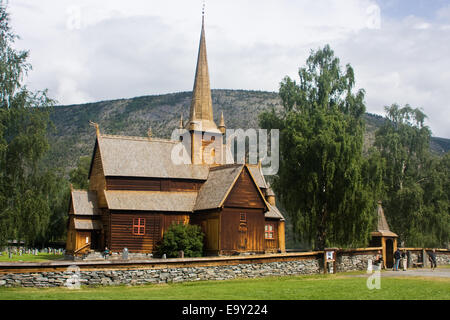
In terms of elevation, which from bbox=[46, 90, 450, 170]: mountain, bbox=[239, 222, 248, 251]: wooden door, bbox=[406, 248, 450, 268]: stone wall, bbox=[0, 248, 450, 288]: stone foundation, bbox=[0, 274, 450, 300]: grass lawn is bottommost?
bbox=[406, 248, 450, 268]: stone wall

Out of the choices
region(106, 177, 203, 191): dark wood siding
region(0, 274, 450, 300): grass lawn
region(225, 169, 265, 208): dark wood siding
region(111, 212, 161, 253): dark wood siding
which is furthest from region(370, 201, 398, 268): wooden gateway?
region(111, 212, 161, 253): dark wood siding

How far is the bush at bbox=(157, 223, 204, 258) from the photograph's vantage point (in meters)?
41.6

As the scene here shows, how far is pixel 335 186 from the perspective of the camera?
4012cm

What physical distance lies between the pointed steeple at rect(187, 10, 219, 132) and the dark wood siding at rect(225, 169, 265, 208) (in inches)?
397

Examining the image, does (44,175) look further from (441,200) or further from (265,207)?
(441,200)

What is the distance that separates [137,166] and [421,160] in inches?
1235

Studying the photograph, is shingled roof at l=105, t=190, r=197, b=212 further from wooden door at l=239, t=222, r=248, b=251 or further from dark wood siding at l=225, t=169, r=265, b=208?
wooden door at l=239, t=222, r=248, b=251

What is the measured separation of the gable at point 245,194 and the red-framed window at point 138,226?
24.2ft

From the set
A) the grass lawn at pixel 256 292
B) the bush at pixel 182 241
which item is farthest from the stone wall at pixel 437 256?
the grass lawn at pixel 256 292

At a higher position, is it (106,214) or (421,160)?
(421,160)

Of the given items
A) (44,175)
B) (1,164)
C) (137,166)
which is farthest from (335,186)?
(1,164)

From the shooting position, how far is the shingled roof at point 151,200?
43500mm

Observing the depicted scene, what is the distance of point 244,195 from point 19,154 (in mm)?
17960

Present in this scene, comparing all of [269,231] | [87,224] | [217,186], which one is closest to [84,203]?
[87,224]
